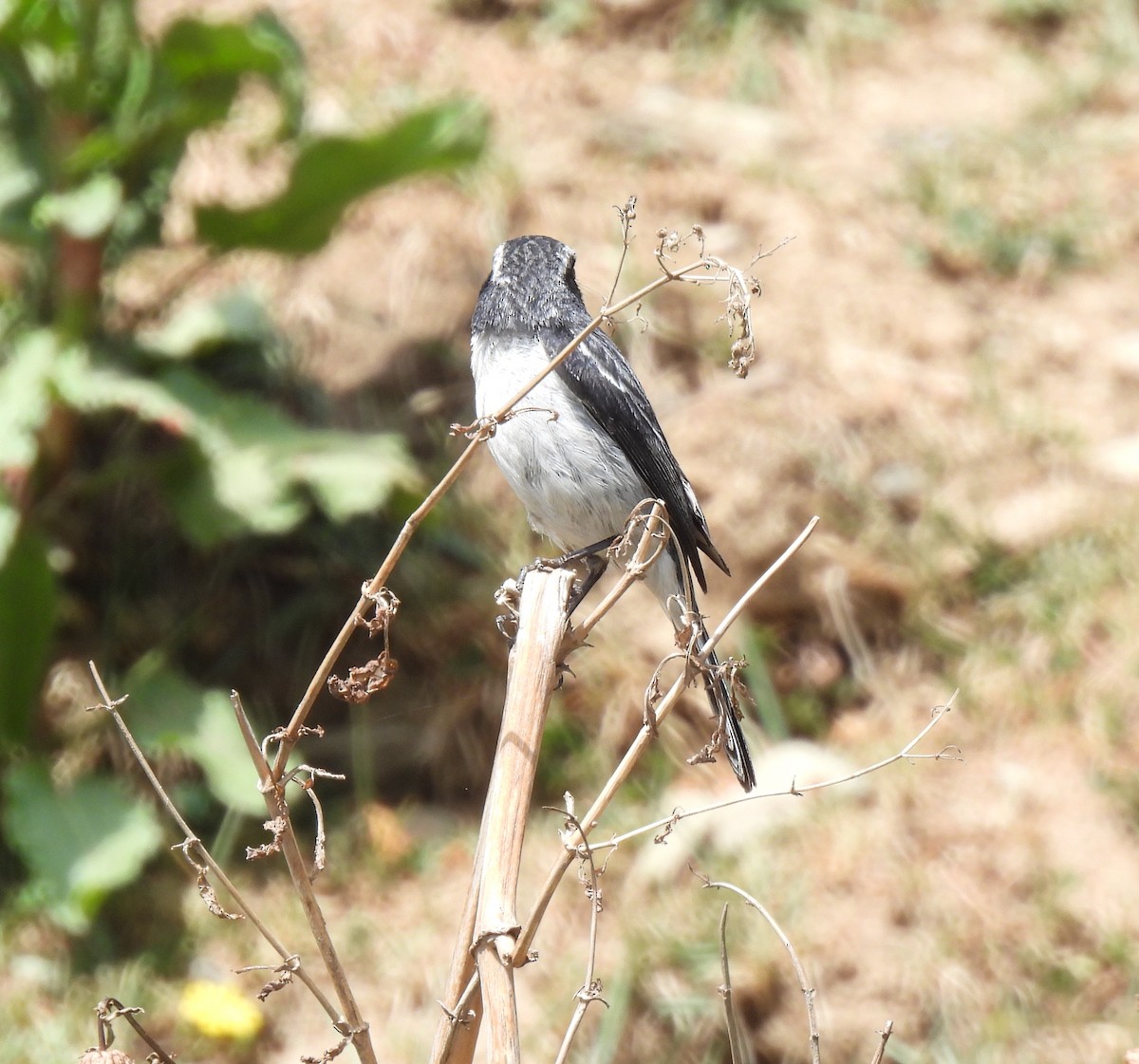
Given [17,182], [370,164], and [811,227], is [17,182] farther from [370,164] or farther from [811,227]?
[811,227]

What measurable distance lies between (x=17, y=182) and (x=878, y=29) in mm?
4608

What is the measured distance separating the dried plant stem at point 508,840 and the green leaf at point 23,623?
353 centimetres

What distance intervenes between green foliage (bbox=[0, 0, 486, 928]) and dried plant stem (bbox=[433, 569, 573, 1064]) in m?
3.05

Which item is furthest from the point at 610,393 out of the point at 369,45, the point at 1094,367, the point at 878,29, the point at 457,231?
the point at 878,29

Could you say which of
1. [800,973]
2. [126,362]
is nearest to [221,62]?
[126,362]

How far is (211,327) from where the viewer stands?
5828 millimetres

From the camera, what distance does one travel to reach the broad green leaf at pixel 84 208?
4921mm

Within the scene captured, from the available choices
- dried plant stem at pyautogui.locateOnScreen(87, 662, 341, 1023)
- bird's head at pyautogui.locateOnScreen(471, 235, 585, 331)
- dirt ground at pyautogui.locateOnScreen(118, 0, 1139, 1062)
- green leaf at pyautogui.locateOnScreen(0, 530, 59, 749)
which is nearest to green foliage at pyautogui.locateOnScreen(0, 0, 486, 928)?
green leaf at pyautogui.locateOnScreen(0, 530, 59, 749)

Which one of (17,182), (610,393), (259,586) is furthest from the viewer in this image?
(259,586)

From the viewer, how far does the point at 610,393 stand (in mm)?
3605

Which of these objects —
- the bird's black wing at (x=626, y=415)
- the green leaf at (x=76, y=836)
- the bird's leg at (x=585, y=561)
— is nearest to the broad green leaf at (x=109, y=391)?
the green leaf at (x=76, y=836)

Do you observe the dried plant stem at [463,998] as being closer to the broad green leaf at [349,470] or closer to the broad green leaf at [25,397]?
the broad green leaf at [349,470]

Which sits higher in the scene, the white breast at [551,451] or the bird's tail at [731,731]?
the white breast at [551,451]

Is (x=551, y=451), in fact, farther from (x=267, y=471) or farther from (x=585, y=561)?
(x=267, y=471)
